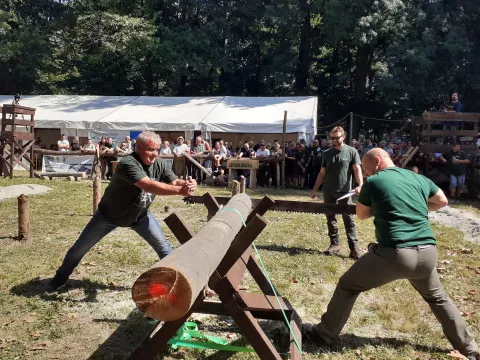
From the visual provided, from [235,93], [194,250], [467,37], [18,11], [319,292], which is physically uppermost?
[18,11]

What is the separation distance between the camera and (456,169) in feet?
46.5

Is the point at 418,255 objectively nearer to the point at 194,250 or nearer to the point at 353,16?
the point at 194,250

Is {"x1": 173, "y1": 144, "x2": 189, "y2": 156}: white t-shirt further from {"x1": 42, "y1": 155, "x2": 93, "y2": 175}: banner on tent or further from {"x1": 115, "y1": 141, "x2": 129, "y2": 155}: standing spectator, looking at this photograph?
{"x1": 42, "y1": 155, "x2": 93, "y2": 175}: banner on tent

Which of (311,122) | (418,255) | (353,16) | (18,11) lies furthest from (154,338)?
(18,11)

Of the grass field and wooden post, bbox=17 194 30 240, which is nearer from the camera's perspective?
the grass field

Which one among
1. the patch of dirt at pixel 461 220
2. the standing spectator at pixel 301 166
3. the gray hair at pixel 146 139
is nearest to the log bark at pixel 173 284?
the gray hair at pixel 146 139

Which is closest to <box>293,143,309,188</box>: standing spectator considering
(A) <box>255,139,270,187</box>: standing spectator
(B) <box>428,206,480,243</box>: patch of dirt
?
(A) <box>255,139,270,187</box>: standing spectator

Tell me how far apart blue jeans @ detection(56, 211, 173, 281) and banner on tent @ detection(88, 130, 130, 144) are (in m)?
16.8

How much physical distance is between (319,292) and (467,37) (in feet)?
82.4

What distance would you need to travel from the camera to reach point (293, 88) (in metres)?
34.7

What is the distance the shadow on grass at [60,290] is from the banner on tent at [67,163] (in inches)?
483

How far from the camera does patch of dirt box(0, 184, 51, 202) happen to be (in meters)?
12.2

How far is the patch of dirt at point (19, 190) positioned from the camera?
1223cm

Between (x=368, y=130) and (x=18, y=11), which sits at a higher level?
(x=18, y=11)
